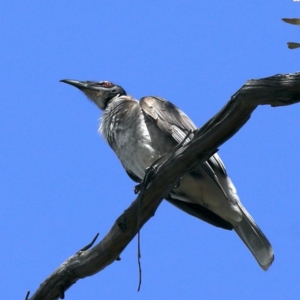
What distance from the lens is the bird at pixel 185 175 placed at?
22.9 feet

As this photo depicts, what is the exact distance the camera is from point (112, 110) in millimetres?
7723

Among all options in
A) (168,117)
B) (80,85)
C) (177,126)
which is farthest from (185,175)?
(80,85)

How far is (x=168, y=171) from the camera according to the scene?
5.17 meters

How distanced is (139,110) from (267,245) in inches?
71.7

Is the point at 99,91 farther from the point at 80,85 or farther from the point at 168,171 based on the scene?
the point at 168,171

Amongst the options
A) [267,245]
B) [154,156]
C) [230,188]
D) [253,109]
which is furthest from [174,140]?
[253,109]

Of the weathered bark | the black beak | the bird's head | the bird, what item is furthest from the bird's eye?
the weathered bark

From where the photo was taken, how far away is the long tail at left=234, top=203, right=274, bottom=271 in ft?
22.5

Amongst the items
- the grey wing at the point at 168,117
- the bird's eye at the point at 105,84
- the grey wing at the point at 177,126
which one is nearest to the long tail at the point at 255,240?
the grey wing at the point at 177,126

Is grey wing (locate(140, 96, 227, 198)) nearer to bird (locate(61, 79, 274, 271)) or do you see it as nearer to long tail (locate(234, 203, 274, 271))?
bird (locate(61, 79, 274, 271))

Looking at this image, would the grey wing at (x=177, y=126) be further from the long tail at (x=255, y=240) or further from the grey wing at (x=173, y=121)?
the long tail at (x=255, y=240)

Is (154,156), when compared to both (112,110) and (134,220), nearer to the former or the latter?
(112,110)

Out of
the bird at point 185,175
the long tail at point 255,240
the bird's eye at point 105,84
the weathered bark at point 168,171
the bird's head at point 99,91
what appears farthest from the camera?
the bird's eye at point 105,84

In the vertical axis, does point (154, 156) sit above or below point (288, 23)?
above
